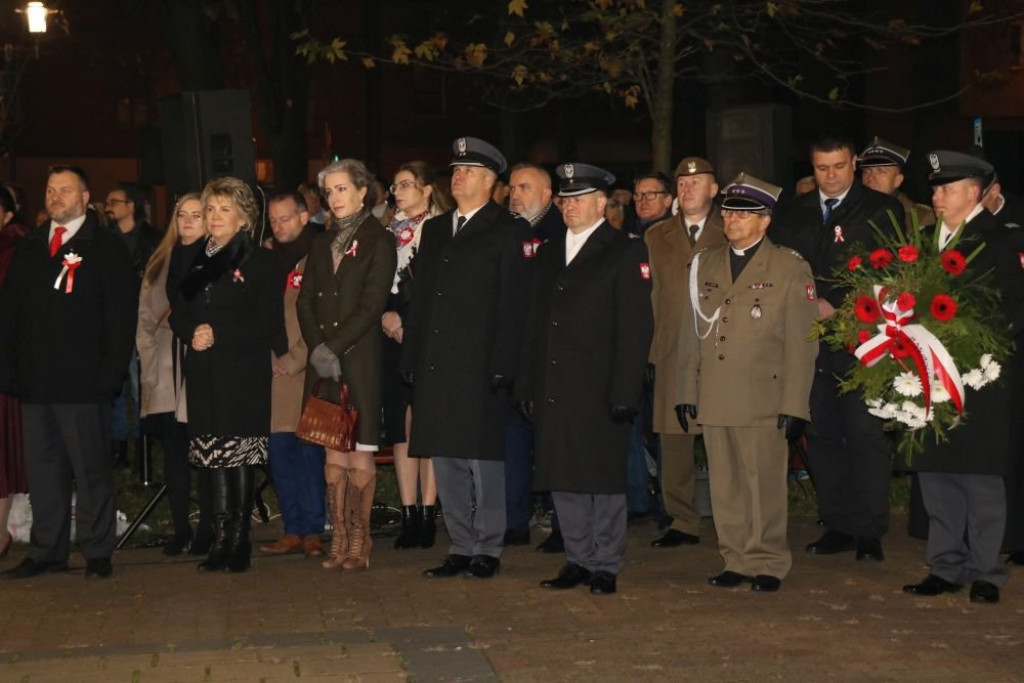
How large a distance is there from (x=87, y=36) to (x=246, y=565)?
49.3m

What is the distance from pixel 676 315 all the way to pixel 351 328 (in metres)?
2.15

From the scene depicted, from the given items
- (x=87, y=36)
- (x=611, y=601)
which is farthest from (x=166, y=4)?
(x=87, y=36)

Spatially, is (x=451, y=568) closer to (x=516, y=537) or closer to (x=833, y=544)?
(x=516, y=537)

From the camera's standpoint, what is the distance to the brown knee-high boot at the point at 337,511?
1012cm

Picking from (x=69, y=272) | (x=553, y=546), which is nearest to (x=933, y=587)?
(x=553, y=546)

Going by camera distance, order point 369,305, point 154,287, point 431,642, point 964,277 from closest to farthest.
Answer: point 431,642, point 964,277, point 369,305, point 154,287

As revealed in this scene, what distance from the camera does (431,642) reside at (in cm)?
804

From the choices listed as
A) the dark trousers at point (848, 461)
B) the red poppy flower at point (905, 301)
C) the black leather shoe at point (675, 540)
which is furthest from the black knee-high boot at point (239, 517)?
the red poppy flower at point (905, 301)

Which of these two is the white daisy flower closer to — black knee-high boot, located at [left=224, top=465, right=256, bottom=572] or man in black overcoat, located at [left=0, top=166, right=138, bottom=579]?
black knee-high boot, located at [left=224, top=465, right=256, bottom=572]

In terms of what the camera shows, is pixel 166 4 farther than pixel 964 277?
Yes

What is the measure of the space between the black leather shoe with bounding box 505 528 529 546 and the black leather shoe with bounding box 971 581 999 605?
3132 mm

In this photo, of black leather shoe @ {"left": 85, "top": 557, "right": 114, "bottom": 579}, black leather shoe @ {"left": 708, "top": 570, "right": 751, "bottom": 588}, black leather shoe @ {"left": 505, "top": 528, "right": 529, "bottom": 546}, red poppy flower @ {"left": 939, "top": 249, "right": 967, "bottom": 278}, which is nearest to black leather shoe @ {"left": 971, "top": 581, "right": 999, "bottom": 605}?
black leather shoe @ {"left": 708, "top": 570, "right": 751, "bottom": 588}

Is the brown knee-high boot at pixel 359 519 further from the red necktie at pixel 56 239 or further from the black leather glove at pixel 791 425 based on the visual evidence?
the black leather glove at pixel 791 425

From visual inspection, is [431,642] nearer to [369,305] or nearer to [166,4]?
[369,305]
